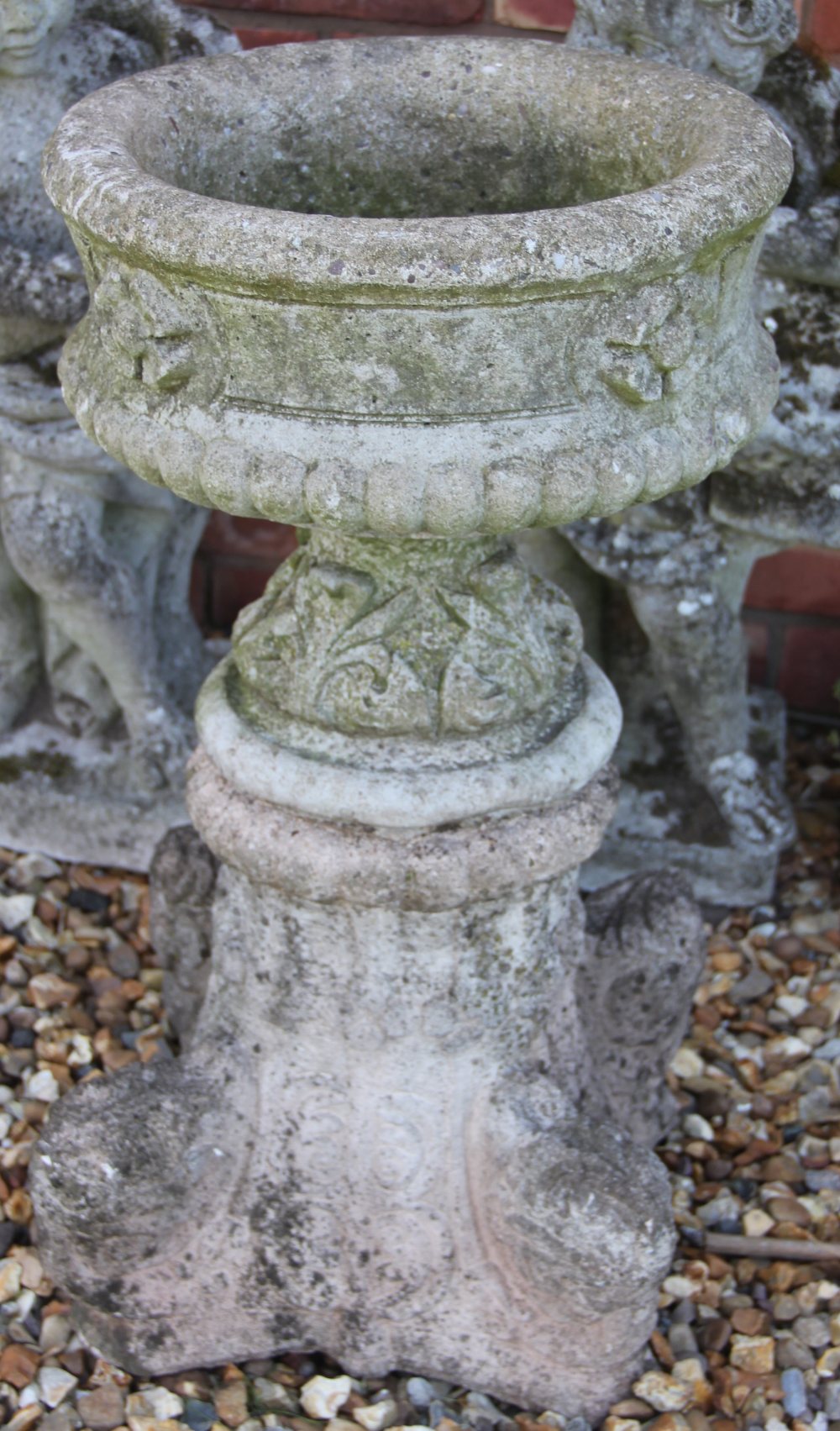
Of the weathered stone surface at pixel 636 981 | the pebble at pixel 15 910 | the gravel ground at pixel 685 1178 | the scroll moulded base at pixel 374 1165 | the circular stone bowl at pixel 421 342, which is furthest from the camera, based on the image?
the pebble at pixel 15 910

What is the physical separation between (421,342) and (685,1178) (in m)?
1.05

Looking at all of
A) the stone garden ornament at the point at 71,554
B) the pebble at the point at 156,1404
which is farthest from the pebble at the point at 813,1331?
the stone garden ornament at the point at 71,554

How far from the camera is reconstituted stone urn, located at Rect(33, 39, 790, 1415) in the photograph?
1154 millimetres

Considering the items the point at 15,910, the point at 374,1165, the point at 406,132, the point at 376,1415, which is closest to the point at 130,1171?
the point at 374,1165

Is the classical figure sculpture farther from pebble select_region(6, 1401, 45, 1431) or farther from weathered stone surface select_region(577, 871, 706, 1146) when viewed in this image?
pebble select_region(6, 1401, 45, 1431)

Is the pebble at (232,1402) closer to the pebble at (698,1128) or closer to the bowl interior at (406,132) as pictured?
the pebble at (698,1128)

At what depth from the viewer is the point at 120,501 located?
6.93 ft

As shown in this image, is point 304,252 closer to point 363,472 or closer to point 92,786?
point 363,472

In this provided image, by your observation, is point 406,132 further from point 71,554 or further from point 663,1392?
point 663,1392

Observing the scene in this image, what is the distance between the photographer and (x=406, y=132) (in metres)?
1.55

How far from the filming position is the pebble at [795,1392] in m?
1.58

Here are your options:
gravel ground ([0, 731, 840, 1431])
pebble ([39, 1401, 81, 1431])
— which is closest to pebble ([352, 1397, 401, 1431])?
gravel ground ([0, 731, 840, 1431])

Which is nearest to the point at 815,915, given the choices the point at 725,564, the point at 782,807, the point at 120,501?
the point at 782,807

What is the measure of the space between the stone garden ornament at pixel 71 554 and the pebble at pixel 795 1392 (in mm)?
1014
